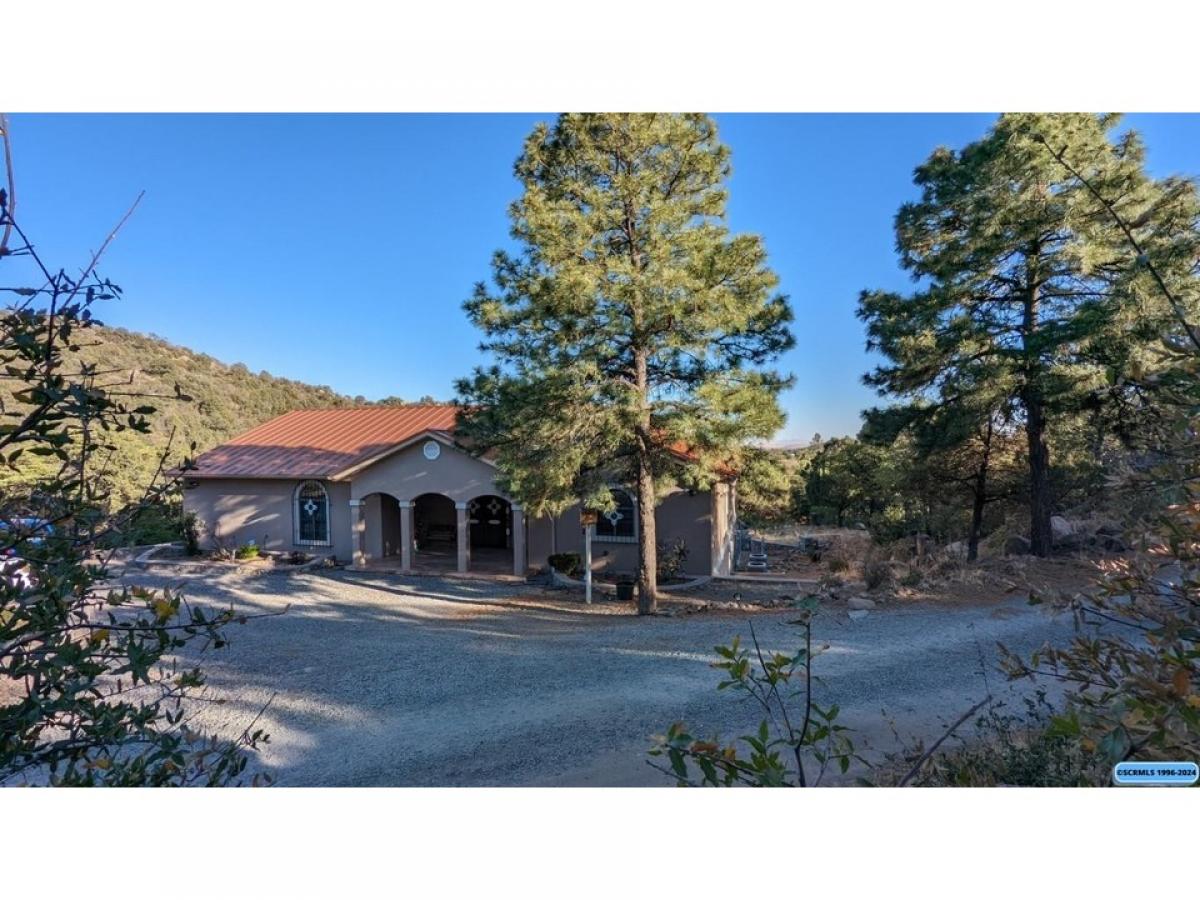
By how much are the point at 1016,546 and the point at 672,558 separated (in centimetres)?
483

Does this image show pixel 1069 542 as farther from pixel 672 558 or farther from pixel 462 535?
pixel 462 535

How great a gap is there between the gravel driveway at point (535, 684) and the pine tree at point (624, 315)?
1954 millimetres

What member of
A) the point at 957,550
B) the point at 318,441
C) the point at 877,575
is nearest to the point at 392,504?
the point at 318,441

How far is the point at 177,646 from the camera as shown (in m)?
1.40

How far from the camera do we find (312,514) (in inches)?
424

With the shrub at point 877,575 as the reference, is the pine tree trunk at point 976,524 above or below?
above

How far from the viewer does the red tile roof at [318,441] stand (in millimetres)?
10445

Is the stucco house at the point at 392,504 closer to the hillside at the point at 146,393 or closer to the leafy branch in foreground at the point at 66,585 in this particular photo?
the hillside at the point at 146,393

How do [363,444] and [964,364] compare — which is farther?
[363,444]

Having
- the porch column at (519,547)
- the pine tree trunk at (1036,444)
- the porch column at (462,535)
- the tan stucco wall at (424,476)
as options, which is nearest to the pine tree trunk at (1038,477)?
the pine tree trunk at (1036,444)

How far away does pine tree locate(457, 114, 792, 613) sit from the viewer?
18.0 ft
